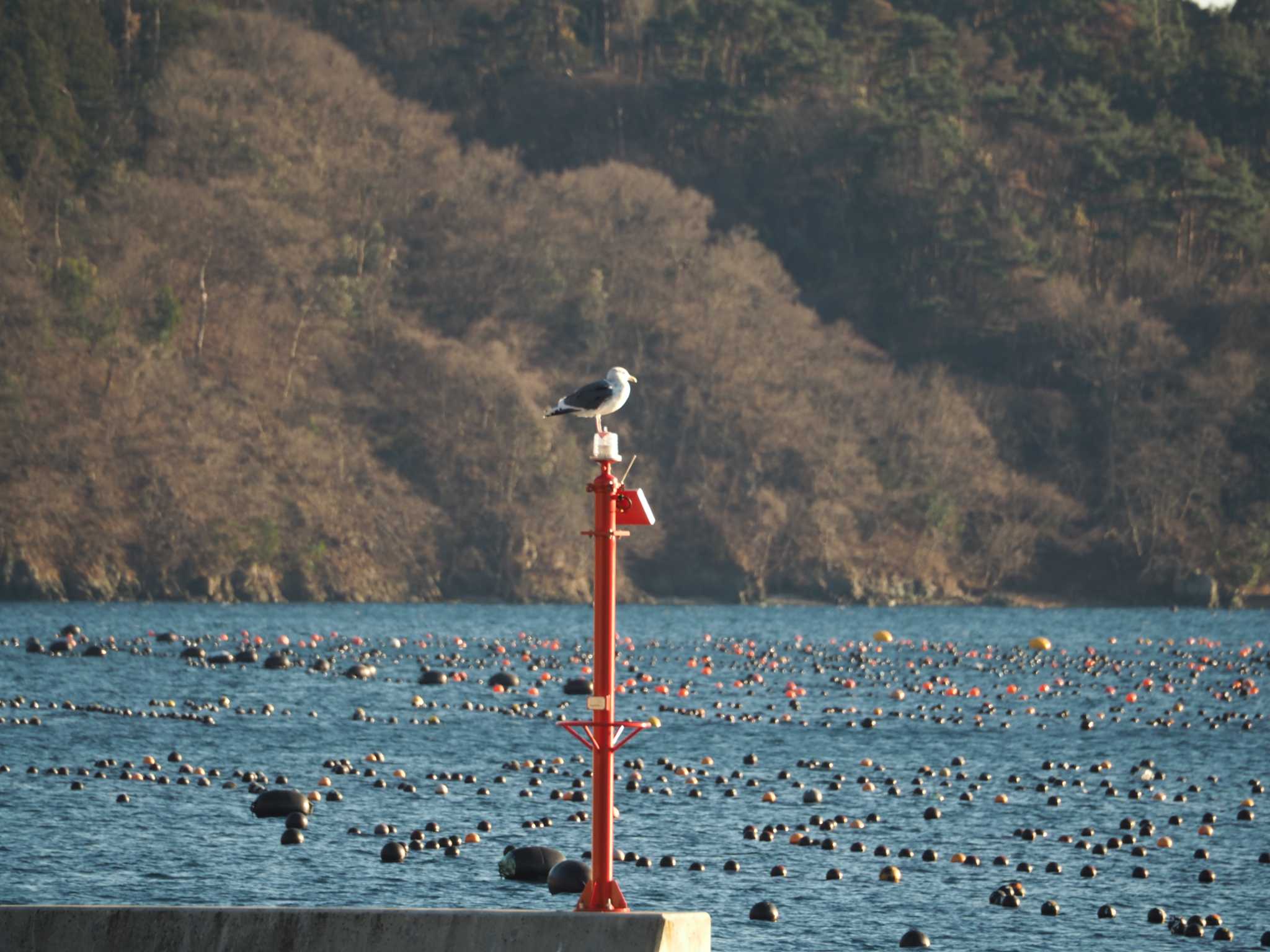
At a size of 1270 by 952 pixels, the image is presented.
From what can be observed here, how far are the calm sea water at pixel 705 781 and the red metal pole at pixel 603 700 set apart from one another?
304 inches

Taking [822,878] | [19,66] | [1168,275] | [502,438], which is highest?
[19,66]

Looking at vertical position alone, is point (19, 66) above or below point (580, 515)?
above

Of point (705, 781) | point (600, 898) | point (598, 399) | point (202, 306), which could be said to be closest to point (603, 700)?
point (600, 898)

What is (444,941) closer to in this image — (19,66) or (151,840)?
(151,840)

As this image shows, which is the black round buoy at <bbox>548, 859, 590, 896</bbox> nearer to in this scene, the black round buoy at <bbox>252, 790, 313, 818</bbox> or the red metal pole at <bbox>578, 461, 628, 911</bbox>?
the black round buoy at <bbox>252, 790, 313, 818</bbox>

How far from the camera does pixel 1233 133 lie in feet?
452

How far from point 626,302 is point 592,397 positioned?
331 feet

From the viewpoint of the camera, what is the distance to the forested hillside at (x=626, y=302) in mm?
103062

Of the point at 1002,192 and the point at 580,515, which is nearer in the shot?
the point at 580,515

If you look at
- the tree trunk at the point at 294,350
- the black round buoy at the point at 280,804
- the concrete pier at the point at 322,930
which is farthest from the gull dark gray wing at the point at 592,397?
the tree trunk at the point at 294,350

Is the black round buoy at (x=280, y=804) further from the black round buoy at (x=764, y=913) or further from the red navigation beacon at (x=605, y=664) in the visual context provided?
the red navigation beacon at (x=605, y=664)

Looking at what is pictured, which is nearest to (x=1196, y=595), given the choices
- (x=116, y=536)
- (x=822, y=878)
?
(x=116, y=536)

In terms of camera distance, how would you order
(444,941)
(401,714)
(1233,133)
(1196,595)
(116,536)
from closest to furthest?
(444,941), (401,714), (116,536), (1196,595), (1233,133)

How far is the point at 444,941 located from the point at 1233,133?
132903 millimetres
